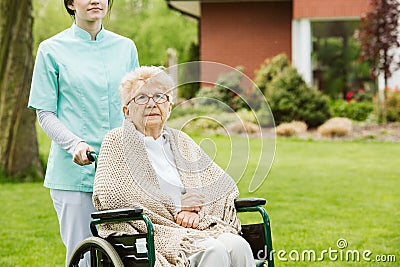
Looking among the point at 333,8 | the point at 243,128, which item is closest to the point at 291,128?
the point at 333,8

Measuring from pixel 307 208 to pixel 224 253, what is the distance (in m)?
4.64

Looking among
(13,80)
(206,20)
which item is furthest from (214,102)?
(206,20)

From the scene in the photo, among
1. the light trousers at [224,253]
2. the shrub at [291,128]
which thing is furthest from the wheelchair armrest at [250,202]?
the shrub at [291,128]

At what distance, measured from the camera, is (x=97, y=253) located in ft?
12.1

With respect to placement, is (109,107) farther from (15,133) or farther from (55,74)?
(15,133)

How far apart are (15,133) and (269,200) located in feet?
9.81

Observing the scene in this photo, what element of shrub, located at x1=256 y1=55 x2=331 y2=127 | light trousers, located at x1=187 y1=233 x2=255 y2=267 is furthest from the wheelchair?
shrub, located at x1=256 y1=55 x2=331 y2=127

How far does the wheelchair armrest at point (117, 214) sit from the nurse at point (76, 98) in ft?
0.80

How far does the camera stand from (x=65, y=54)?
3.78 m

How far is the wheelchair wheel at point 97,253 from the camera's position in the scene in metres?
3.49

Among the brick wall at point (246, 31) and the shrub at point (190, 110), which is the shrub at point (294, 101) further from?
the shrub at point (190, 110)

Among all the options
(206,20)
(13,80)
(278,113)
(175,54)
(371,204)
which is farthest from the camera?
(175,54)

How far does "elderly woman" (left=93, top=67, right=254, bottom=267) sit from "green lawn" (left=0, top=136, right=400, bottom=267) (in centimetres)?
15

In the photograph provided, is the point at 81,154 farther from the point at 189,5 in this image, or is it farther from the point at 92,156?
the point at 189,5
